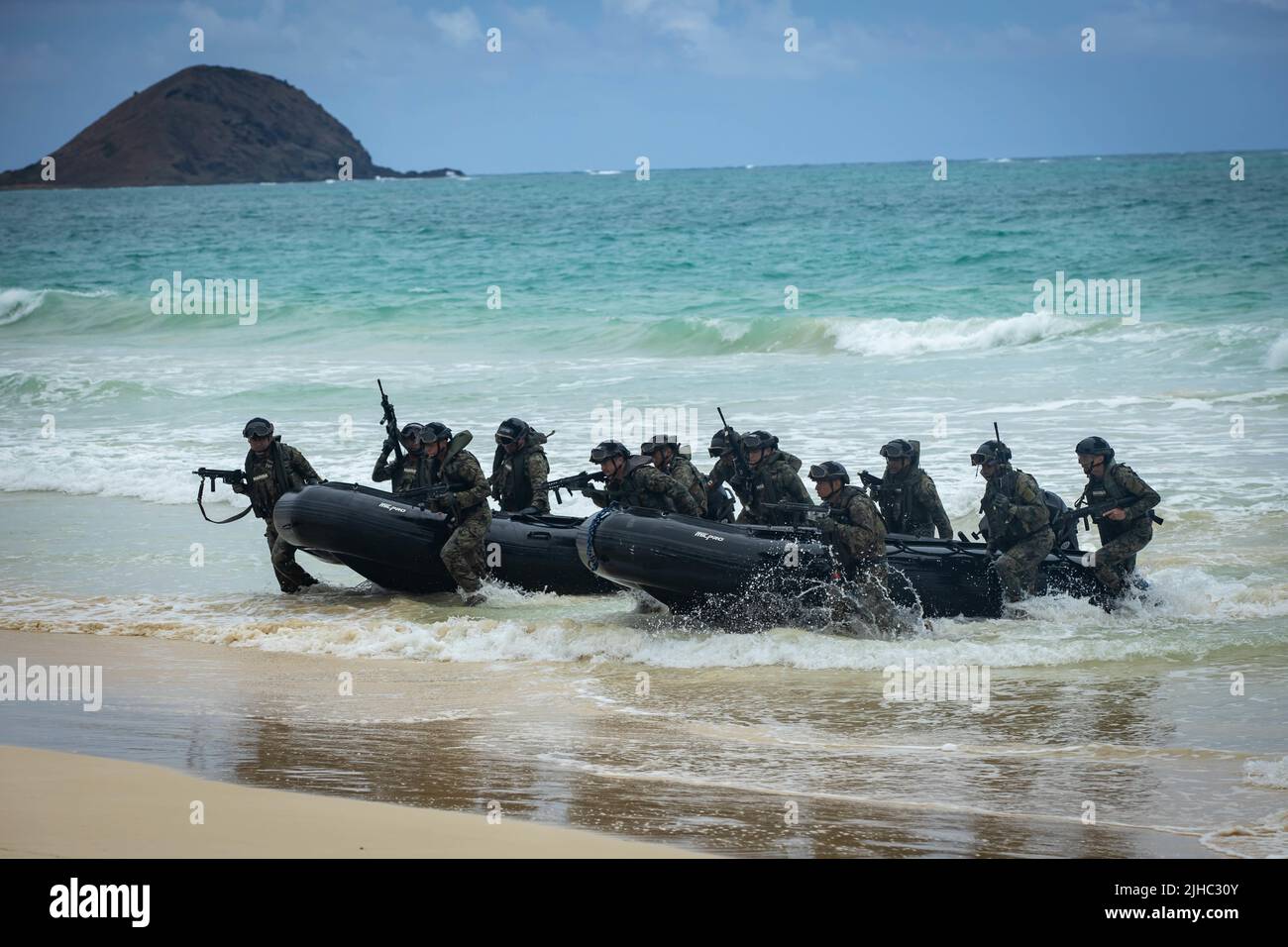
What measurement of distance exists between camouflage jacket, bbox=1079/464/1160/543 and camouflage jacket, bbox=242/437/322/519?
20.0ft

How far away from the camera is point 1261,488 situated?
15.1m

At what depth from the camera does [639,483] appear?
11117 mm

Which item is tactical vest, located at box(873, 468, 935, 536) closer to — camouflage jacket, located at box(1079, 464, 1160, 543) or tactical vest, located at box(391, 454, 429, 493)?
camouflage jacket, located at box(1079, 464, 1160, 543)

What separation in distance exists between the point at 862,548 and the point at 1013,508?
4.20ft

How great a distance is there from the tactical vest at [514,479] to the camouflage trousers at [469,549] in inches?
26.2

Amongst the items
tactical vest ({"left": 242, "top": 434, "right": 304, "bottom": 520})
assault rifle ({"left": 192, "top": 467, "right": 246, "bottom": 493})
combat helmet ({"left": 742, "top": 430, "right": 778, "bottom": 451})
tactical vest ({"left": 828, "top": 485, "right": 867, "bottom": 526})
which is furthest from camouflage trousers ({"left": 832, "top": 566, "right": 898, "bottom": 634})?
assault rifle ({"left": 192, "top": 467, "right": 246, "bottom": 493})

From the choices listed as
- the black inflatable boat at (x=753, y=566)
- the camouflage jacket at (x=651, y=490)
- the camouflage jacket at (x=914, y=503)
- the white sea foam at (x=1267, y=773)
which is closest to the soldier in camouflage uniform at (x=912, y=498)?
the camouflage jacket at (x=914, y=503)

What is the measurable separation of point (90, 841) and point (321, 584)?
6.96m

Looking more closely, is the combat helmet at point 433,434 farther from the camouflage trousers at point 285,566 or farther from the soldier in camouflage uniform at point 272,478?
the camouflage trousers at point 285,566

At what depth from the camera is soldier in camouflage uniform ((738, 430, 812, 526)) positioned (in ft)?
37.2

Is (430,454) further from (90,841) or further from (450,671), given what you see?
(90,841)

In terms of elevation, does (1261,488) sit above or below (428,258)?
below

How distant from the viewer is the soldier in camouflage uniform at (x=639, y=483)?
11078mm

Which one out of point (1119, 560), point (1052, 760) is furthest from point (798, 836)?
point (1119, 560)
